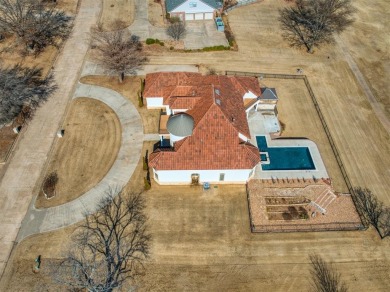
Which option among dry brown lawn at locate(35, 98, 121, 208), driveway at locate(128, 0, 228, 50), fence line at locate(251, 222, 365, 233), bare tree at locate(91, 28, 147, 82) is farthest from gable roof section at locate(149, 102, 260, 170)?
driveway at locate(128, 0, 228, 50)

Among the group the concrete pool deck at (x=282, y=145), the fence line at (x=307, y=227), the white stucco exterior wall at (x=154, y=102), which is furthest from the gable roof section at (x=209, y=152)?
the white stucco exterior wall at (x=154, y=102)

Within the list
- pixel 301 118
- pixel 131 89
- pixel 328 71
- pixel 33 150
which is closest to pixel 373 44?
pixel 328 71

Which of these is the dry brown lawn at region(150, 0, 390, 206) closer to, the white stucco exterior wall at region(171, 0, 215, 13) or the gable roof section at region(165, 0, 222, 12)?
the gable roof section at region(165, 0, 222, 12)

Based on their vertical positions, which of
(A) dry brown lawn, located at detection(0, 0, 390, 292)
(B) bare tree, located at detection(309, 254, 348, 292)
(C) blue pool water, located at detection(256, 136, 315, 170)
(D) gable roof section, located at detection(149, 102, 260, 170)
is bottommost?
(B) bare tree, located at detection(309, 254, 348, 292)

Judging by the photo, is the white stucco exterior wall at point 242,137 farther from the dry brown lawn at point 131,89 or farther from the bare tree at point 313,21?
the bare tree at point 313,21

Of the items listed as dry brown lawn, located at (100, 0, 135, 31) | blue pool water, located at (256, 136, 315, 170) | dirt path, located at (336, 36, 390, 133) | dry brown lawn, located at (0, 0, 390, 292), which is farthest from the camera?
dry brown lawn, located at (100, 0, 135, 31)
